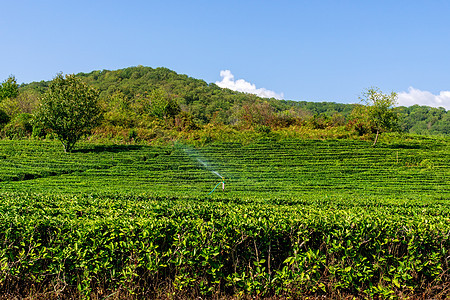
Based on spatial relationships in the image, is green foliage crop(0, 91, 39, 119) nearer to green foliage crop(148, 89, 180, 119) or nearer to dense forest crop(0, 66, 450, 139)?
dense forest crop(0, 66, 450, 139)

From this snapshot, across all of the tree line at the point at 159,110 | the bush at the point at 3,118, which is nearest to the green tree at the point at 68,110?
the tree line at the point at 159,110

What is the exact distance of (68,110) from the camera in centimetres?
2923

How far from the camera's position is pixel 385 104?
110 ft

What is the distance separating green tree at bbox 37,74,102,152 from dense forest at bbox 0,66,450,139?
4.47m

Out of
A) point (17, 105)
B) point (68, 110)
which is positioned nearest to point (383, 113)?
point (68, 110)

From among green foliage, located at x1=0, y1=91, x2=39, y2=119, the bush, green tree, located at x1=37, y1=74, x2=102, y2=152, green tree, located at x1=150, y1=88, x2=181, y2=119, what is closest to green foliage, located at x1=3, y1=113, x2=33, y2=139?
the bush

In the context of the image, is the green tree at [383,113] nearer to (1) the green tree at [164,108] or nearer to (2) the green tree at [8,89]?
(1) the green tree at [164,108]

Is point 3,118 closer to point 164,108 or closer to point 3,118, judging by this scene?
point 3,118

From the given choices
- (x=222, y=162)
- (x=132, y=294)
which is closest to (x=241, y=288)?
(x=132, y=294)

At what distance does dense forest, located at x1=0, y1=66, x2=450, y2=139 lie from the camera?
4119cm

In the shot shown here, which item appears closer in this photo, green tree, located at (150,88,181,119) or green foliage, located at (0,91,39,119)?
green foliage, located at (0,91,39,119)

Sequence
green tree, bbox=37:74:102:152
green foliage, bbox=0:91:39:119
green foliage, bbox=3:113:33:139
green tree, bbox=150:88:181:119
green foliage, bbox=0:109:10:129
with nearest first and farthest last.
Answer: green tree, bbox=37:74:102:152 → green foliage, bbox=3:113:33:139 → green foliage, bbox=0:109:10:129 → green foliage, bbox=0:91:39:119 → green tree, bbox=150:88:181:119

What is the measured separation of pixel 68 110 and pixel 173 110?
28456mm

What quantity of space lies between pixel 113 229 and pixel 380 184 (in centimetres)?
2087
